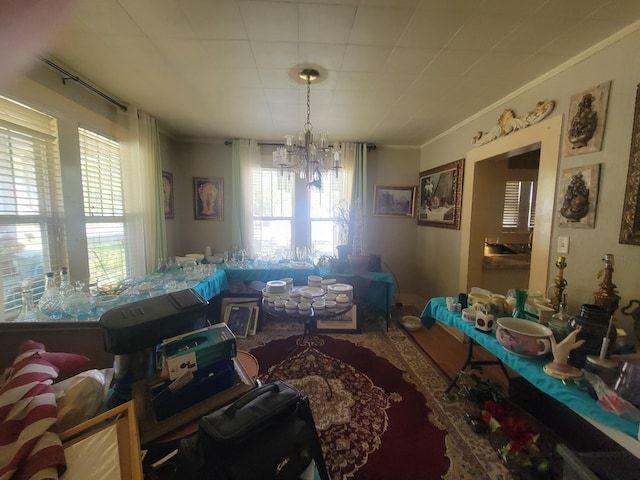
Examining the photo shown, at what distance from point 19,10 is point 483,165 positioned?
3.55 meters

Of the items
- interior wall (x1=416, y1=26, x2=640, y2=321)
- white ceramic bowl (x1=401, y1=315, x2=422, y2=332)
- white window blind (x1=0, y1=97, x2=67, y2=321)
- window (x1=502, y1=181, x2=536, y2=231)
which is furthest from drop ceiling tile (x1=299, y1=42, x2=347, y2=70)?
window (x1=502, y1=181, x2=536, y2=231)

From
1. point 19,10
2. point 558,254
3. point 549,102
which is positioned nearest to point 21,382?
point 19,10

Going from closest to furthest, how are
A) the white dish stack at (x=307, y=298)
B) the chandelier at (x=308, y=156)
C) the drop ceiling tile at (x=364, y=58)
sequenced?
the drop ceiling tile at (x=364, y=58)
the white dish stack at (x=307, y=298)
the chandelier at (x=308, y=156)

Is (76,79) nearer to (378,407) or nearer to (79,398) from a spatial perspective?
(79,398)

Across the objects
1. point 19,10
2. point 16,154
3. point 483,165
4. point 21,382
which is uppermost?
point 19,10

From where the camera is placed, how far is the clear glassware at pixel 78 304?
1666mm

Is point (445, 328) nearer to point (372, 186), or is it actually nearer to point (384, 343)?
point (384, 343)

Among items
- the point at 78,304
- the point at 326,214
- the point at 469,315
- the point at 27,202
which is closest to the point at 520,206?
the point at 326,214

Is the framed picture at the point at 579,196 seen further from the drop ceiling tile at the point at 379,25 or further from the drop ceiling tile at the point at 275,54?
the drop ceiling tile at the point at 275,54

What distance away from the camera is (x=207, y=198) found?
3.82 meters

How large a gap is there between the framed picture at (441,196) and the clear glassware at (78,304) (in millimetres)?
3657

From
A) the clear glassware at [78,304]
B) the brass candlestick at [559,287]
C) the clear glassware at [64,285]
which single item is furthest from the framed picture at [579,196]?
the clear glassware at [64,285]

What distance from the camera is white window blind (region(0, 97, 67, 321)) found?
1583 mm

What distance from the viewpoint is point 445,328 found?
3209mm
